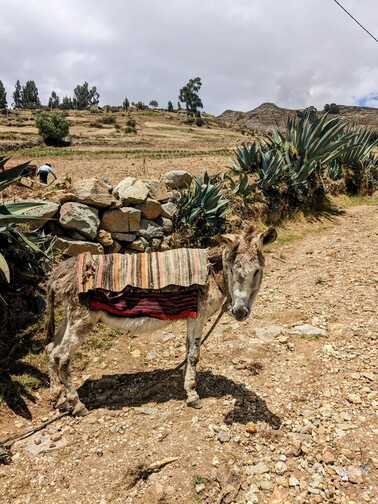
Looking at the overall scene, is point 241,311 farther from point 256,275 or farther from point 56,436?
point 56,436

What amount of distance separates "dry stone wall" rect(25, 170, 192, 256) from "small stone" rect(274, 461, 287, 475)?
471cm

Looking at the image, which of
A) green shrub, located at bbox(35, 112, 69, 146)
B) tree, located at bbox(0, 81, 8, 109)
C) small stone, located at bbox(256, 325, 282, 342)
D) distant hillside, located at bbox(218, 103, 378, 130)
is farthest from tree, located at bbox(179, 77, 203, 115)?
small stone, located at bbox(256, 325, 282, 342)

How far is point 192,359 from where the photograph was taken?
4.54 meters

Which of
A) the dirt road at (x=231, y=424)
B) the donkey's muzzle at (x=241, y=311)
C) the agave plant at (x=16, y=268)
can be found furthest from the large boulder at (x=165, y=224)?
the donkey's muzzle at (x=241, y=311)

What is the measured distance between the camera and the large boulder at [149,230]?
26.0 ft

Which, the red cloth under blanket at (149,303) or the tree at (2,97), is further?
the tree at (2,97)

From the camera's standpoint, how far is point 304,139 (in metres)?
12.0

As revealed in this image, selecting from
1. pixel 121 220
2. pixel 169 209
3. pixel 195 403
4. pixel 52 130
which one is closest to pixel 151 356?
pixel 195 403

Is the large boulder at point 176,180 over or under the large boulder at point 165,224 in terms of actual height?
over

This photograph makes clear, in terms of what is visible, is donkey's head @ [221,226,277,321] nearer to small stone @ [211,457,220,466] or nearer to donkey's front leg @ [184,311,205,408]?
donkey's front leg @ [184,311,205,408]

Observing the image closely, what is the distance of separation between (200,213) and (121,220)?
189 cm

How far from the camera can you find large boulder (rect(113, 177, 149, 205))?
7652mm

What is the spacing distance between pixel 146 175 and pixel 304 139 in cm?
497

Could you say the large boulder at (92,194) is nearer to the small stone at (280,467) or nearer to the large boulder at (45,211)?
the large boulder at (45,211)
